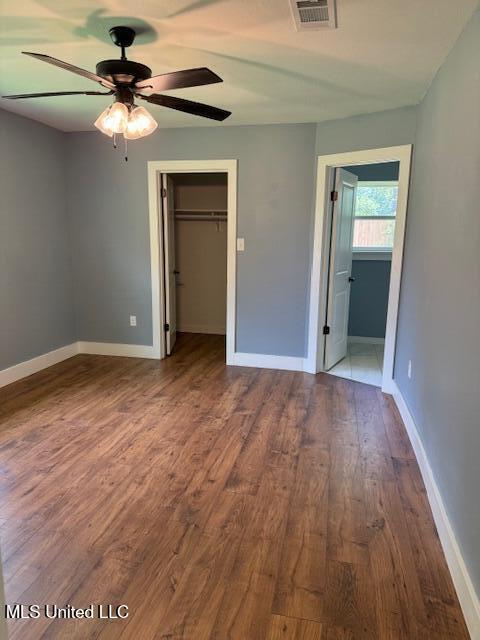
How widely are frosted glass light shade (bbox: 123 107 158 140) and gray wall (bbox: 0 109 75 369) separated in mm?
2058

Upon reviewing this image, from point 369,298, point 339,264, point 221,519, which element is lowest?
point 221,519

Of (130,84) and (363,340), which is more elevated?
(130,84)

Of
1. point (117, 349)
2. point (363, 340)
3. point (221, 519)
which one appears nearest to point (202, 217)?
point (117, 349)

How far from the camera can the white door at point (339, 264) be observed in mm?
4083

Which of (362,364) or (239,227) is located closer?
(239,227)

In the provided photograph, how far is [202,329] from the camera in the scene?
5973 mm

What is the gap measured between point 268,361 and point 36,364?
2.43m

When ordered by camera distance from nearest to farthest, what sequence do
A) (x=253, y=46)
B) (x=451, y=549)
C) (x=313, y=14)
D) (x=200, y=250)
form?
(x=451, y=549) < (x=313, y=14) < (x=253, y=46) < (x=200, y=250)

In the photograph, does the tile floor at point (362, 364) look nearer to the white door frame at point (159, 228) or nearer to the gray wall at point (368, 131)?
the white door frame at point (159, 228)

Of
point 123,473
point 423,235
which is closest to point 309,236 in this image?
point 423,235

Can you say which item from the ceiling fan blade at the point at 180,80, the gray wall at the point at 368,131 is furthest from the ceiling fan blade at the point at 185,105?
the gray wall at the point at 368,131

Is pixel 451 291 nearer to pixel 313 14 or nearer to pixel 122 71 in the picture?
pixel 313 14

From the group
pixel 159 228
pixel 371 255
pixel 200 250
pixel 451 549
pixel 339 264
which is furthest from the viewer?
pixel 200 250

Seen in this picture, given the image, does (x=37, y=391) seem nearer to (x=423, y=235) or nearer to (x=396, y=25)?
(x=423, y=235)
